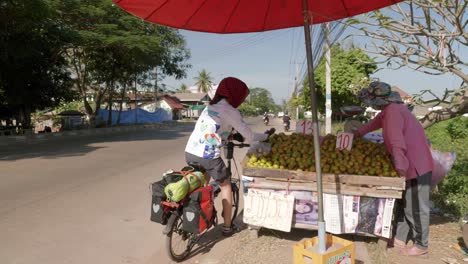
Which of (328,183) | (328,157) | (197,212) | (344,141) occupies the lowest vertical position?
(197,212)

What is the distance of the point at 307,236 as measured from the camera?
443 centimetres

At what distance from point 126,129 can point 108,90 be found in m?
4.05

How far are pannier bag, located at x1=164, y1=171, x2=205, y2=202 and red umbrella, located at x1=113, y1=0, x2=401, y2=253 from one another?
1.28 metres

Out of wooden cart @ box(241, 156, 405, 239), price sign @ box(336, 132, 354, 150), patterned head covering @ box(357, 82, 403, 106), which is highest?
patterned head covering @ box(357, 82, 403, 106)

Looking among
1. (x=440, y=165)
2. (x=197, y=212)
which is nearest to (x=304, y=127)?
(x=440, y=165)

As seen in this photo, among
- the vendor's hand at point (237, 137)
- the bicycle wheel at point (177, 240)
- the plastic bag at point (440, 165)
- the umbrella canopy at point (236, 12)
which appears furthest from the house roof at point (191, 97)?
the umbrella canopy at point (236, 12)

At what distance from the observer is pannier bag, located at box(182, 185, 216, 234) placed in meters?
3.59

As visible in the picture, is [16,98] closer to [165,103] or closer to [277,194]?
[277,194]

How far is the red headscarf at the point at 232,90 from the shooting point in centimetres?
396

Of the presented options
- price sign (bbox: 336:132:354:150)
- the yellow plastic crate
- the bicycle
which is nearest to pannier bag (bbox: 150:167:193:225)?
the bicycle

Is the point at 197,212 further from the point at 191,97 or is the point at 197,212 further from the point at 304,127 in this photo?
the point at 191,97

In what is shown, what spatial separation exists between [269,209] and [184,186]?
100cm

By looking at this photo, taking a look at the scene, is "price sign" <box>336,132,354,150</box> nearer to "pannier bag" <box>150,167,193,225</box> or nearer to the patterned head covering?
the patterned head covering

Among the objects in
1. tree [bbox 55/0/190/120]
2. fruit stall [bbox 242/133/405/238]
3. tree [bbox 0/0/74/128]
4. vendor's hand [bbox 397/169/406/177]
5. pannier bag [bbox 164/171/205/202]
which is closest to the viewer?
pannier bag [bbox 164/171/205/202]
